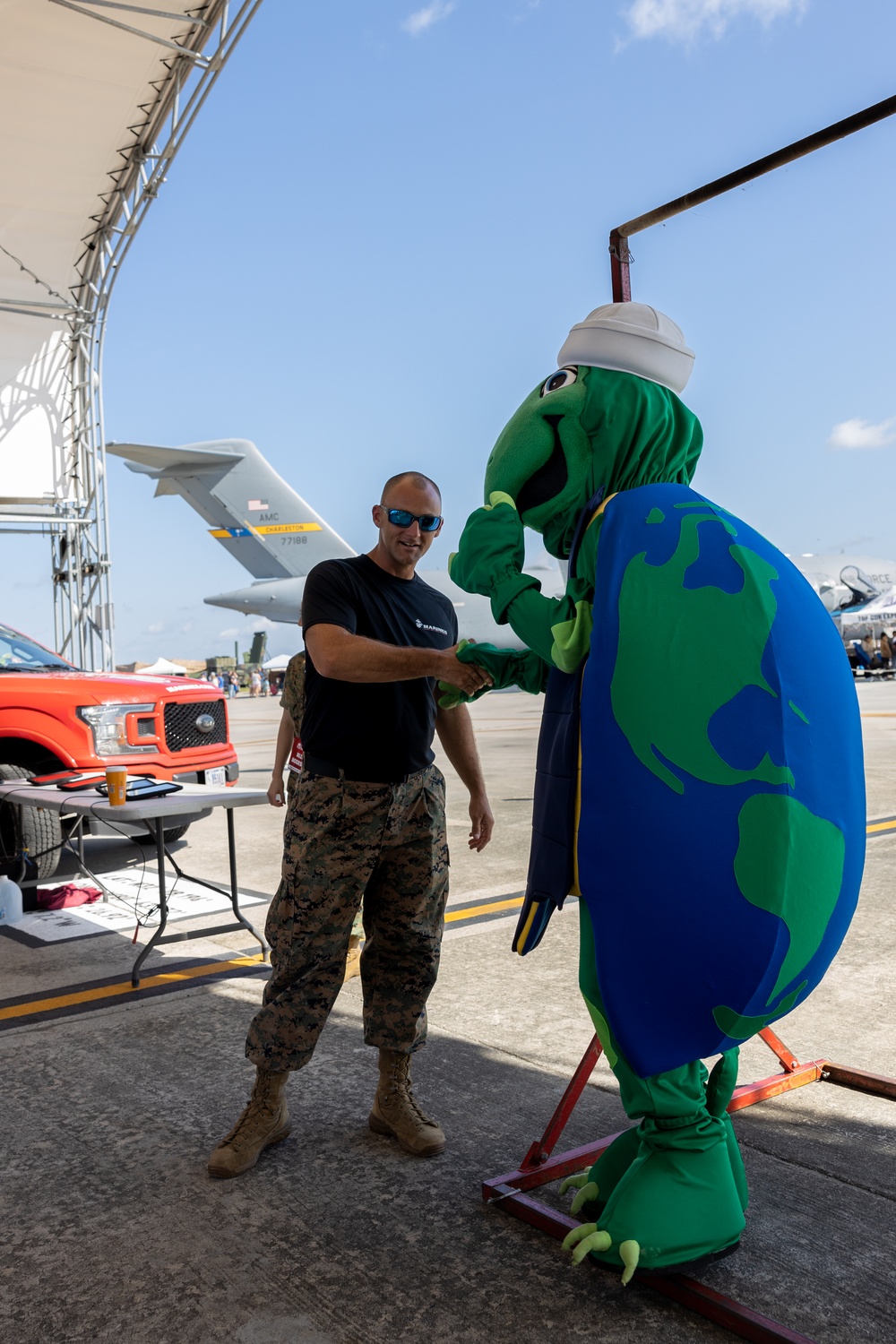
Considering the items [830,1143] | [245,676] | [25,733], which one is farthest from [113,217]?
[245,676]

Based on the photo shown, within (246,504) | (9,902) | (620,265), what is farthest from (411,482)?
(246,504)

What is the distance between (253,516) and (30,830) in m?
19.4

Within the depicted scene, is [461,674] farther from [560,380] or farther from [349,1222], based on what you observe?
[349,1222]

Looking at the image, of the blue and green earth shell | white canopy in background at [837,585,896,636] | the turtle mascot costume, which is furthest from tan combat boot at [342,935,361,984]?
white canopy in background at [837,585,896,636]

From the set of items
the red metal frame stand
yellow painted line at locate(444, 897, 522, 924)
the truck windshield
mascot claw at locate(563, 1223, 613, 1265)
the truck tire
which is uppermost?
the truck windshield

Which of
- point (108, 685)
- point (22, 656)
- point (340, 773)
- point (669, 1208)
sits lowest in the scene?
point (669, 1208)

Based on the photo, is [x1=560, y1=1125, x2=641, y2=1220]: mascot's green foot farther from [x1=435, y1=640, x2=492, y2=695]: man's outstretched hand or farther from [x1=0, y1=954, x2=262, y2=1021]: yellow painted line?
[x1=0, y1=954, x2=262, y2=1021]: yellow painted line

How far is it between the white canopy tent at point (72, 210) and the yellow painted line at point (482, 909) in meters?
9.00

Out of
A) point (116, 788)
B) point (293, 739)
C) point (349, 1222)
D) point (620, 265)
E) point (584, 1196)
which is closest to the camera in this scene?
point (584, 1196)

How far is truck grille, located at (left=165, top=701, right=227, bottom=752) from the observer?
720 cm

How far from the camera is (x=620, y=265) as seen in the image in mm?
4145

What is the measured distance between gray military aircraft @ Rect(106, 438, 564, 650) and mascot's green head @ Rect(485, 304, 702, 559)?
21.0 meters

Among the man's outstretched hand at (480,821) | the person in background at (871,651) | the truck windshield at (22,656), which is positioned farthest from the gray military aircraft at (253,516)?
the man's outstretched hand at (480,821)

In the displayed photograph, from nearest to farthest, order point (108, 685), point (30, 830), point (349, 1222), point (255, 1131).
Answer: point (349, 1222) → point (255, 1131) → point (30, 830) → point (108, 685)
